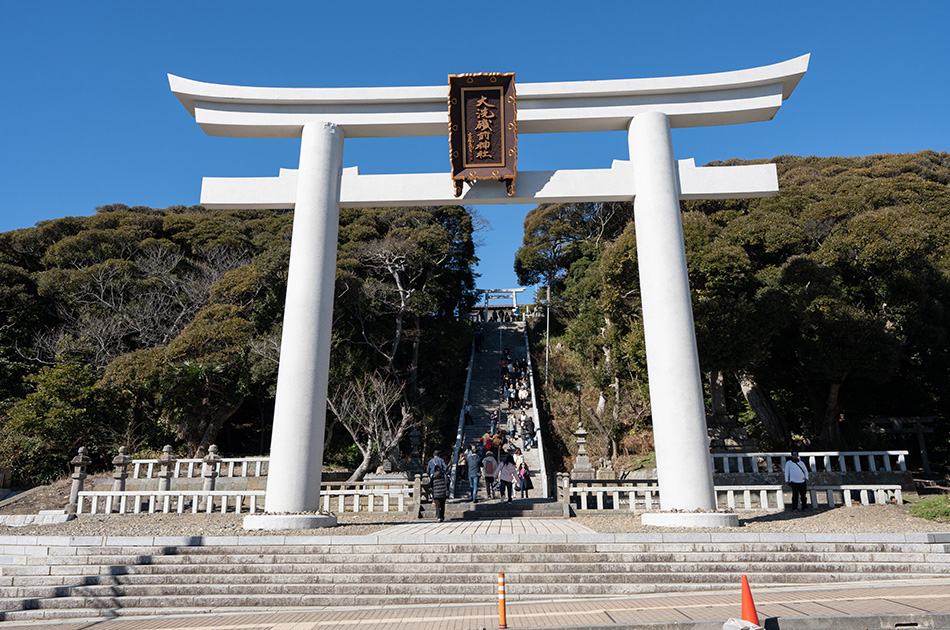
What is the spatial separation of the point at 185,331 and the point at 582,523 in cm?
1457

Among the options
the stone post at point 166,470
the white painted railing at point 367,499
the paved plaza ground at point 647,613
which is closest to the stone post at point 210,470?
the stone post at point 166,470

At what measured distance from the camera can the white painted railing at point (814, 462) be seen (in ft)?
44.6

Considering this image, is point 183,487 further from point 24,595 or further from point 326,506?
point 24,595

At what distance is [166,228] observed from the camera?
28016mm

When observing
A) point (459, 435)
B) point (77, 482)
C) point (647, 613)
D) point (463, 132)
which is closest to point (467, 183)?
point (463, 132)

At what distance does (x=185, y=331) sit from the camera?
1852 centimetres

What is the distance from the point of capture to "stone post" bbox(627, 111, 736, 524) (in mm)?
9453

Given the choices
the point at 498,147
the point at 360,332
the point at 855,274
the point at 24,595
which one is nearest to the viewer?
the point at 24,595

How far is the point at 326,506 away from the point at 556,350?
20219mm

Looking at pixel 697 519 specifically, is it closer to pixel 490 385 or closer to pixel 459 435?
pixel 459 435

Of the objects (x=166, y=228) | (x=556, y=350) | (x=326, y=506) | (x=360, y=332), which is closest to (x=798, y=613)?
(x=326, y=506)

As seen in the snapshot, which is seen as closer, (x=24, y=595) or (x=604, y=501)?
(x=24, y=595)

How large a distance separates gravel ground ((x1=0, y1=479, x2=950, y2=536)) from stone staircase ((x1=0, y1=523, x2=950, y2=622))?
112 cm

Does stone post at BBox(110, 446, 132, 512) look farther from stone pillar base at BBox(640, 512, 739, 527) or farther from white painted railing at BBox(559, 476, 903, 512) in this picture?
stone pillar base at BBox(640, 512, 739, 527)
